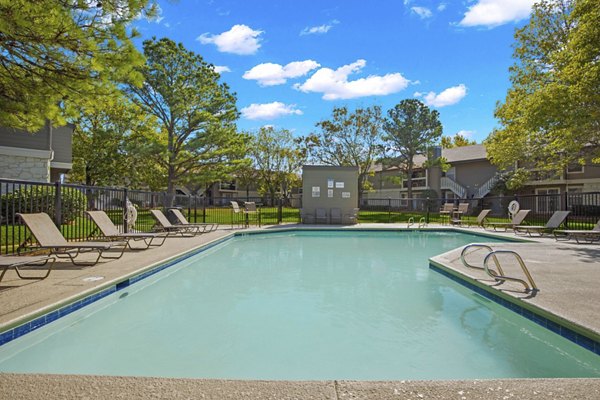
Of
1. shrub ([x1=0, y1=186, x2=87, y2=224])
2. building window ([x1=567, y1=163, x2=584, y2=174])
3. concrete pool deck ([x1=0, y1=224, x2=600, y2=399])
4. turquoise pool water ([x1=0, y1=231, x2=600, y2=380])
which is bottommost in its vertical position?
turquoise pool water ([x1=0, y1=231, x2=600, y2=380])

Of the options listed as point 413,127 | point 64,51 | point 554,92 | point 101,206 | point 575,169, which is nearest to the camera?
point 64,51

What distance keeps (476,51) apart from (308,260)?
13732 millimetres

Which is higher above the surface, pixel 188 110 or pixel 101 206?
pixel 188 110

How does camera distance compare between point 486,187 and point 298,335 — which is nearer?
point 298,335

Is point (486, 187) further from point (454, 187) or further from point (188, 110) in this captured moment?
point (188, 110)

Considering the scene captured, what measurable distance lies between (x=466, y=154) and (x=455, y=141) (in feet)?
76.3

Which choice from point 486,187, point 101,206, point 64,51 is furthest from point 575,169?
point 64,51

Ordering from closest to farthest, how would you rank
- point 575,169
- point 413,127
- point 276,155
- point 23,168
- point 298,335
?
point 298,335, point 23,168, point 575,169, point 413,127, point 276,155

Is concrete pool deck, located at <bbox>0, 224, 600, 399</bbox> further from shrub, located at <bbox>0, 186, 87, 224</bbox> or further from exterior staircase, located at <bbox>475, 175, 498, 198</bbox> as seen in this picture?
exterior staircase, located at <bbox>475, 175, 498, 198</bbox>

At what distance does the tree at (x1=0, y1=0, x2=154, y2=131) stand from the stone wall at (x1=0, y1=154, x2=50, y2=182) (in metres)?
12.3

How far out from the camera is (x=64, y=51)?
14.7ft

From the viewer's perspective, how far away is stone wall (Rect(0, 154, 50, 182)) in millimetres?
14805

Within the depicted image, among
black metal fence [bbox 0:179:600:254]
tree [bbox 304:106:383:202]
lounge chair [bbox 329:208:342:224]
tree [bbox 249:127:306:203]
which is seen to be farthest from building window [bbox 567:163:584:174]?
tree [bbox 249:127:306:203]

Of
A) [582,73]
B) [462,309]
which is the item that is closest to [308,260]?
[462,309]
